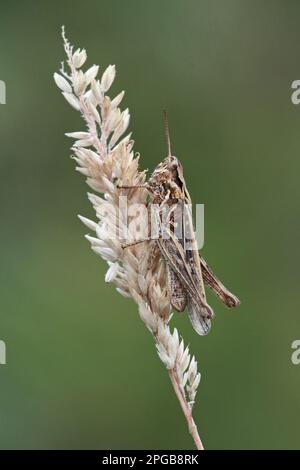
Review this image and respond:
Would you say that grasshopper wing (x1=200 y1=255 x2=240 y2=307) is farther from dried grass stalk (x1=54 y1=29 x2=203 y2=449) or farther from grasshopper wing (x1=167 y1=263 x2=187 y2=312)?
dried grass stalk (x1=54 y1=29 x2=203 y2=449)

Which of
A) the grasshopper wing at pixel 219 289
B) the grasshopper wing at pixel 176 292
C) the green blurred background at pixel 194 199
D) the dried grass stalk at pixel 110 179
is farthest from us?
the green blurred background at pixel 194 199

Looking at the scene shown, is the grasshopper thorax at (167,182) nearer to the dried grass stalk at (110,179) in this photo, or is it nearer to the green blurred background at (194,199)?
the dried grass stalk at (110,179)

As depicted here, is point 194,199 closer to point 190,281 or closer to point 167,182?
point 167,182

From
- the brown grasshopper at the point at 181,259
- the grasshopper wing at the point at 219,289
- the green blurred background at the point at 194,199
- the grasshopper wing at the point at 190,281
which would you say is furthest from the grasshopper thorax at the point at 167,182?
the green blurred background at the point at 194,199

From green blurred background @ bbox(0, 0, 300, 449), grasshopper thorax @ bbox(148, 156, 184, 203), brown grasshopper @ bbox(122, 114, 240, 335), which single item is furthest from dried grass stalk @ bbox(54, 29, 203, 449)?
green blurred background @ bbox(0, 0, 300, 449)

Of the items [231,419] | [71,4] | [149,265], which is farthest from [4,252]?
[149,265]

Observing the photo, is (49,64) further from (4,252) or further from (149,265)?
(149,265)

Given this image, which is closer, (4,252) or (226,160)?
(4,252)

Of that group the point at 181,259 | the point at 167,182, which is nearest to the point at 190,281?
the point at 181,259
